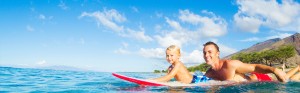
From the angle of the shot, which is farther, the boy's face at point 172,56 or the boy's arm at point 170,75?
the boy's arm at point 170,75

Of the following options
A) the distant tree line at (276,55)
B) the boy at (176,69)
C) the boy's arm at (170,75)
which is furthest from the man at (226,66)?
the distant tree line at (276,55)

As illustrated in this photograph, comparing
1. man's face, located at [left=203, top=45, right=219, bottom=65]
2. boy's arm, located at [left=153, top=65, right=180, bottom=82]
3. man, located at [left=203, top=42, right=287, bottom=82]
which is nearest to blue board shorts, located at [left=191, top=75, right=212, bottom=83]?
man, located at [left=203, top=42, right=287, bottom=82]

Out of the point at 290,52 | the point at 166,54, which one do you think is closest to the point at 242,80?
the point at 166,54

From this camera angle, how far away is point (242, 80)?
11.1 metres

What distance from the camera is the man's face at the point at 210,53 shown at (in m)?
10.0

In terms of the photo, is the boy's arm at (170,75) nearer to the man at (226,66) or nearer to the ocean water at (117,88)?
the ocean water at (117,88)

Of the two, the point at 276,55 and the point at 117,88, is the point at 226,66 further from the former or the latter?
the point at 276,55

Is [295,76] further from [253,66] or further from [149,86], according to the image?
[149,86]

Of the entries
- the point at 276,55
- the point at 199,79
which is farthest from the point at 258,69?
the point at 276,55

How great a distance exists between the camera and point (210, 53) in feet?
33.0

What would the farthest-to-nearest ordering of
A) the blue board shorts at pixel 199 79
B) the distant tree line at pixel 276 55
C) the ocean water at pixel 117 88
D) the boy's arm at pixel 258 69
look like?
the distant tree line at pixel 276 55 < the blue board shorts at pixel 199 79 < the ocean water at pixel 117 88 < the boy's arm at pixel 258 69

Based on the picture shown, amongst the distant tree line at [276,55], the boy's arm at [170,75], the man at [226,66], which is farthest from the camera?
the distant tree line at [276,55]

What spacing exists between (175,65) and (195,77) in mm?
1058

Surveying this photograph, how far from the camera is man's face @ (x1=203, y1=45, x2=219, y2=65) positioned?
1003 centimetres
